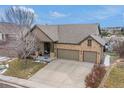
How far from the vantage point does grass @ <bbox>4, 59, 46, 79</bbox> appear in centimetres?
1193

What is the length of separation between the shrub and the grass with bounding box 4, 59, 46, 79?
12.4 feet

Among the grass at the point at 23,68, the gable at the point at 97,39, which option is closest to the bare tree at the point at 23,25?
the grass at the point at 23,68

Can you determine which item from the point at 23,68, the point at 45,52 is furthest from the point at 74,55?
the point at 23,68

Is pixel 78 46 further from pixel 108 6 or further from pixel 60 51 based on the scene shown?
pixel 108 6

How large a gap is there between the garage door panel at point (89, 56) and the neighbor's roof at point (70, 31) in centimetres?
113

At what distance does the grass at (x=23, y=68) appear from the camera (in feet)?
39.1

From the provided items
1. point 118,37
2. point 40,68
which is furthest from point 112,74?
point 40,68

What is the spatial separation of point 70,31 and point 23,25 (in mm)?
3374

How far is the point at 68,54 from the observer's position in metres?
13.5

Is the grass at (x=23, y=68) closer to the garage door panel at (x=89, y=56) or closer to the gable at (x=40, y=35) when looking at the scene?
the gable at (x=40, y=35)

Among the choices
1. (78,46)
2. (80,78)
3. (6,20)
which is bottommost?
(80,78)

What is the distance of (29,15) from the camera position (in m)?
12.0

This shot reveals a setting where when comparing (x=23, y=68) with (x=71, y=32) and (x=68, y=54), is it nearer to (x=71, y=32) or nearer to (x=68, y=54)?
(x=68, y=54)
